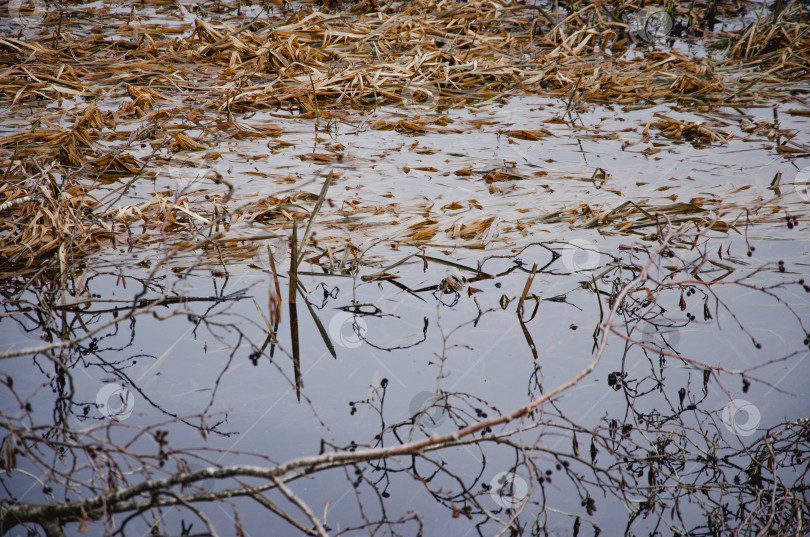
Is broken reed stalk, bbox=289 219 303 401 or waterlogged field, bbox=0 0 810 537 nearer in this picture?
waterlogged field, bbox=0 0 810 537

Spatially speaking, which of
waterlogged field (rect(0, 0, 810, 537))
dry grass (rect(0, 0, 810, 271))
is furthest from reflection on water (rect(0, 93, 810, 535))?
dry grass (rect(0, 0, 810, 271))

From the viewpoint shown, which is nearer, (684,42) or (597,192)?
(597,192)

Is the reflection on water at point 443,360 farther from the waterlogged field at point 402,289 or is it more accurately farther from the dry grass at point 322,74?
the dry grass at point 322,74

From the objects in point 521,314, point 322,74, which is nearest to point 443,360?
point 521,314

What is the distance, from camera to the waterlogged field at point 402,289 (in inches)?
50.8

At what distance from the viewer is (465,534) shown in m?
1.27

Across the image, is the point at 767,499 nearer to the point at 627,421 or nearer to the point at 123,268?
the point at 627,421

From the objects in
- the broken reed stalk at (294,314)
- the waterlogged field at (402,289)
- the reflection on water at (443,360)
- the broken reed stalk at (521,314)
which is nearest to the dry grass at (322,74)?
the waterlogged field at (402,289)

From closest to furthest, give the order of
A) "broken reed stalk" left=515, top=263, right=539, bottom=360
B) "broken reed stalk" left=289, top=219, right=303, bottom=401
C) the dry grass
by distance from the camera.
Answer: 1. "broken reed stalk" left=289, top=219, right=303, bottom=401
2. "broken reed stalk" left=515, top=263, right=539, bottom=360
3. the dry grass

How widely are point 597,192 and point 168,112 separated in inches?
81.9

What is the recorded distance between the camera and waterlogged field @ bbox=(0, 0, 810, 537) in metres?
1.29

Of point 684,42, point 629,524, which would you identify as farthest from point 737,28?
point 629,524

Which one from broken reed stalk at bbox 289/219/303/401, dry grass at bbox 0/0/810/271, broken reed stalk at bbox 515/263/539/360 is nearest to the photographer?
broken reed stalk at bbox 289/219/303/401

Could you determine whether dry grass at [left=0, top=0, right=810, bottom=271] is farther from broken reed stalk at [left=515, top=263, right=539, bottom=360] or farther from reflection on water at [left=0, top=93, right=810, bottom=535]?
broken reed stalk at [left=515, top=263, right=539, bottom=360]
